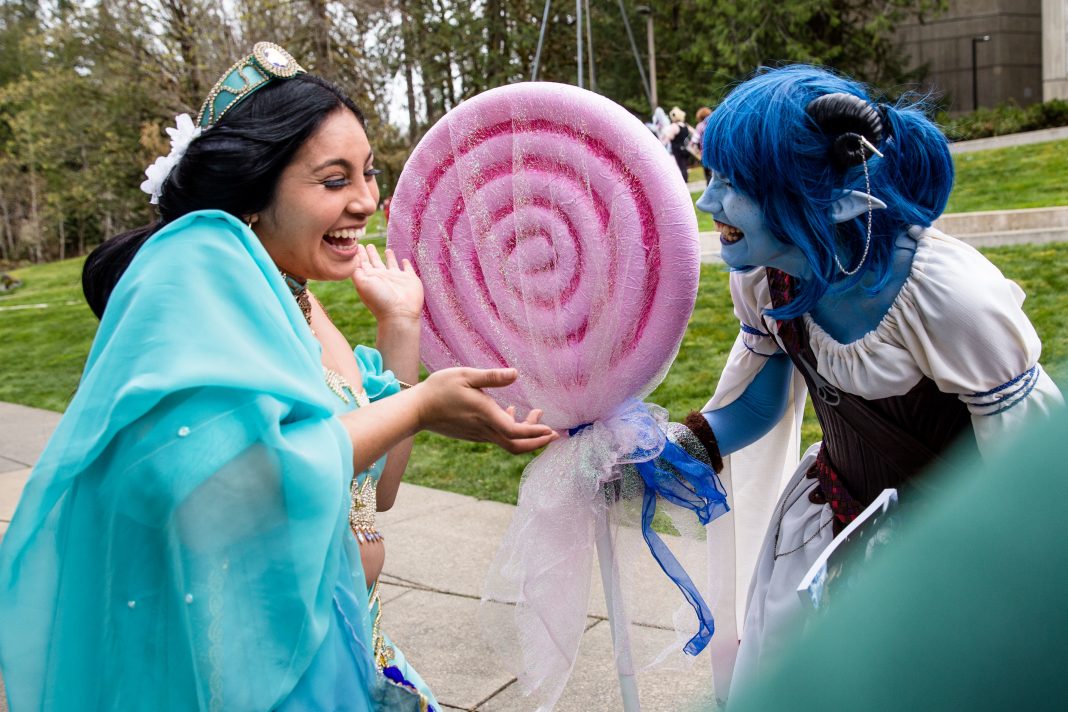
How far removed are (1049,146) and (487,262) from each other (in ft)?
47.0

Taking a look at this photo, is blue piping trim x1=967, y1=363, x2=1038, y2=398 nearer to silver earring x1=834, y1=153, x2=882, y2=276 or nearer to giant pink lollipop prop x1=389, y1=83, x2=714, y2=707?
silver earring x1=834, y1=153, x2=882, y2=276

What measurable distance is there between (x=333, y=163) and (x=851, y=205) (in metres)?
0.94

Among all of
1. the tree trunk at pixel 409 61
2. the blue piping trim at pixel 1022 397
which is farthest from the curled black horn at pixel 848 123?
the tree trunk at pixel 409 61

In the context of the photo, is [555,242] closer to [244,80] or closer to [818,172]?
[818,172]

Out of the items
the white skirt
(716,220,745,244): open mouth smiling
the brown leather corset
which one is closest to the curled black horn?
(716,220,745,244): open mouth smiling

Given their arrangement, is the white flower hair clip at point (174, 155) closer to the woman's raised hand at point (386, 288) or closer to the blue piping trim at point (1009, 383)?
the woman's raised hand at point (386, 288)

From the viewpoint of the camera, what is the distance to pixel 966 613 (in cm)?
67

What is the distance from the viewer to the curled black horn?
1891mm

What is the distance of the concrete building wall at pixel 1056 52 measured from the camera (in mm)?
23391

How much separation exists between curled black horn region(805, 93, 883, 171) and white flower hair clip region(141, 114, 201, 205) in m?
1.10

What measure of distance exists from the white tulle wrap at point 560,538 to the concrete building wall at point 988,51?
29.0m

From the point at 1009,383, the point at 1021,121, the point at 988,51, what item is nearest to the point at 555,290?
the point at 1009,383

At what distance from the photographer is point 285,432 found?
61.1 inches

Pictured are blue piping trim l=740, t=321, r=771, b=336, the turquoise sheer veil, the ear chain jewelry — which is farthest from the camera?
blue piping trim l=740, t=321, r=771, b=336
